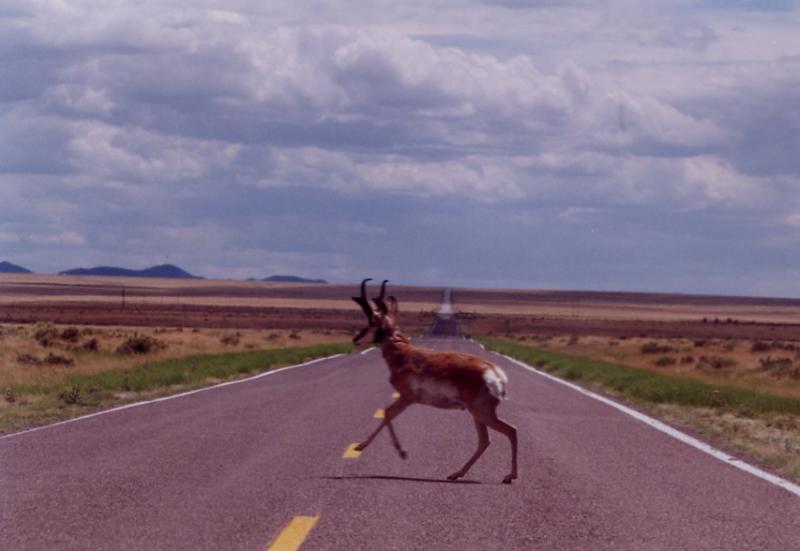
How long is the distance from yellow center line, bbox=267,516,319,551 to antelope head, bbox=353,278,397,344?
1454 mm

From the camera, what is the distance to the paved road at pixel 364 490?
880 centimetres

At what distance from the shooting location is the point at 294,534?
8695mm

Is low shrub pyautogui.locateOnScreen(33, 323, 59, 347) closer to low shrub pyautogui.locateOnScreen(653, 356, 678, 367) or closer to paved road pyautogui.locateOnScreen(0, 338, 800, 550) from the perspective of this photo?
low shrub pyautogui.locateOnScreen(653, 356, 678, 367)

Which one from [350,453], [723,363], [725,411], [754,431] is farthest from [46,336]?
[350,453]

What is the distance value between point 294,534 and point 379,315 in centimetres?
183

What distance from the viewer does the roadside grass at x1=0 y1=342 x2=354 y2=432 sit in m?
18.7

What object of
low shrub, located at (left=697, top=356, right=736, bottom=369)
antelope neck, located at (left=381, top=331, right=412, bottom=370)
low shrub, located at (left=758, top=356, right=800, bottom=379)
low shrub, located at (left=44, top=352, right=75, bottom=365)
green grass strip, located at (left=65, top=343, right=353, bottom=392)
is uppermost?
antelope neck, located at (left=381, top=331, right=412, bottom=370)

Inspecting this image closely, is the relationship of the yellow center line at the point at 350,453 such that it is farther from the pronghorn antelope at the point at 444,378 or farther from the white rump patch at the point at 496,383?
A: the white rump patch at the point at 496,383

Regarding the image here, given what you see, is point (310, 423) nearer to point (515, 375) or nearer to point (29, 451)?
point (29, 451)

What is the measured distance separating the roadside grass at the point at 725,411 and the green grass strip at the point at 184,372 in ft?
31.0

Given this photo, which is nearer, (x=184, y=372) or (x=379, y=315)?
(x=379, y=315)

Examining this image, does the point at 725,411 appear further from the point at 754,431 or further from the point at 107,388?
the point at 107,388

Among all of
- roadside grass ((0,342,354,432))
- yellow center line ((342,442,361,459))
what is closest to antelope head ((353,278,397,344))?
yellow center line ((342,442,361,459))

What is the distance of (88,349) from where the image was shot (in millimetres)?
44625
